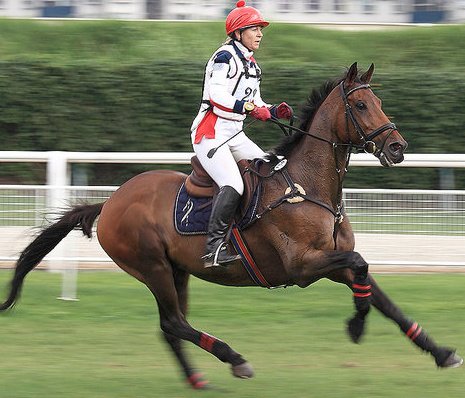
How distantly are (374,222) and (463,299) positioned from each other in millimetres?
962

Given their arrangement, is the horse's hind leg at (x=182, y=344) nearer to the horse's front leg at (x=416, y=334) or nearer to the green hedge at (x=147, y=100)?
the horse's front leg at (x=416, y=334)

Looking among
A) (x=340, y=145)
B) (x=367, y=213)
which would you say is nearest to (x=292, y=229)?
(x=340, y=145)

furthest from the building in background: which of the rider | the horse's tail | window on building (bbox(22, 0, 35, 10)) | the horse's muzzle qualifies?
the horse's muzzle

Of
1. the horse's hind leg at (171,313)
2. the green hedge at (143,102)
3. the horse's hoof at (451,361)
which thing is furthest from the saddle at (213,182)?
the green hedge at (143,102)

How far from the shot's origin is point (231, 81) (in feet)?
20.9

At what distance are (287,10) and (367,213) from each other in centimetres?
1059

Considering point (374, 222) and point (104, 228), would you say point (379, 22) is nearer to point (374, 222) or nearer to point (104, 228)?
point (374, 222)

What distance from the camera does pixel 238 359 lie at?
6.20 m

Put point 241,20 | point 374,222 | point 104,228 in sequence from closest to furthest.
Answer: point 241,20 < point 104,228 < point 374,222

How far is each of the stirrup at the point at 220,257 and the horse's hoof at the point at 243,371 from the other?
61 cm

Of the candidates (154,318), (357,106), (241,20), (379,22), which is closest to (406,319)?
(357,106)

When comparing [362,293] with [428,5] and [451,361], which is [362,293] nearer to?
[451,361]

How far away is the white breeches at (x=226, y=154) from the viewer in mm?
6406

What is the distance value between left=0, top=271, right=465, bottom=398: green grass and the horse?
298 mm
